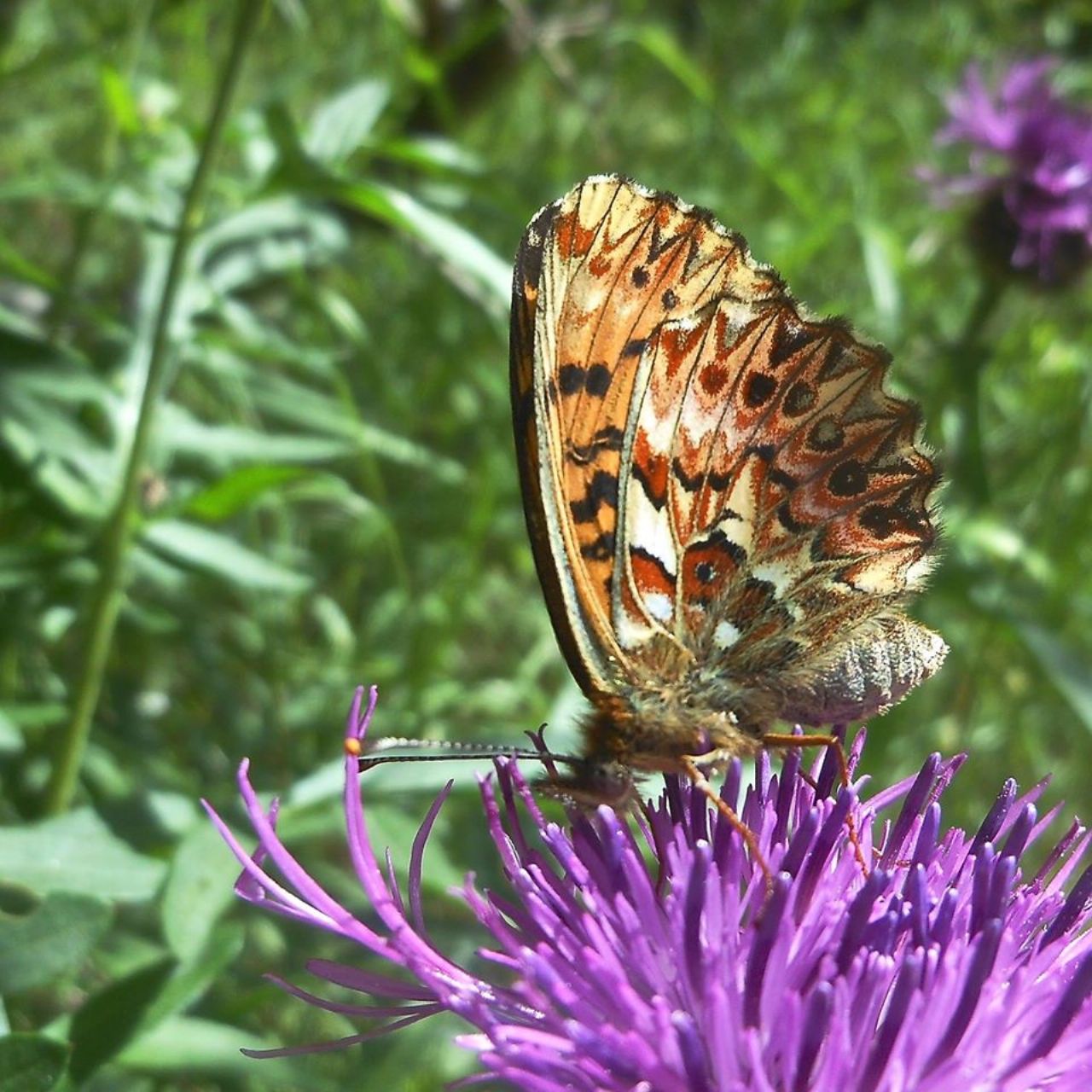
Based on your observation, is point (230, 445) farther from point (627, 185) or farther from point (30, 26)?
point (30, 26)

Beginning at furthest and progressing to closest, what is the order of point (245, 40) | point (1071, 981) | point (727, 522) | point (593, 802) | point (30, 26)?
point (30, 26)
point (245, 40)
point (727, 522)
point (593, 802)
point (1071, 981)

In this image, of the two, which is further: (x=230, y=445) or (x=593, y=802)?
(x=230, y=445)

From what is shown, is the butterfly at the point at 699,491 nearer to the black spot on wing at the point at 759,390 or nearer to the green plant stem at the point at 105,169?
the black spot on wing at the point at 759,390

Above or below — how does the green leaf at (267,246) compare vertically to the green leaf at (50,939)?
above

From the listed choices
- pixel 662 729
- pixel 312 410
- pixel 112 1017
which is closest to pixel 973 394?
pixel 312 410

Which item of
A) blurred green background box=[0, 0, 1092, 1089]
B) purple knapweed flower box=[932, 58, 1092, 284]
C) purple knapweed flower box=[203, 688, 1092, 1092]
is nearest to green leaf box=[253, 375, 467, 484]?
blurred green background box=[0, 0, 1092, 1089]

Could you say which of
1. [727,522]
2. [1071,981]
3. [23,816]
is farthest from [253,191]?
[1071,981]

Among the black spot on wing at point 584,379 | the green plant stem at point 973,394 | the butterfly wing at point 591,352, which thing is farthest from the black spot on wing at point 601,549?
the green plant stem at point 973,394

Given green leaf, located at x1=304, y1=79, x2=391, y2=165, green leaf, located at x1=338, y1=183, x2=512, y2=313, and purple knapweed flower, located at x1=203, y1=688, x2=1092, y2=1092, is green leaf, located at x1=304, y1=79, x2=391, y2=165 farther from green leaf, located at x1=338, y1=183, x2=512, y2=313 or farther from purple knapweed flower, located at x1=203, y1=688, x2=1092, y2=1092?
purple knapweed flower, located at x1=203, y1=688, x2=1092, y2=1092
